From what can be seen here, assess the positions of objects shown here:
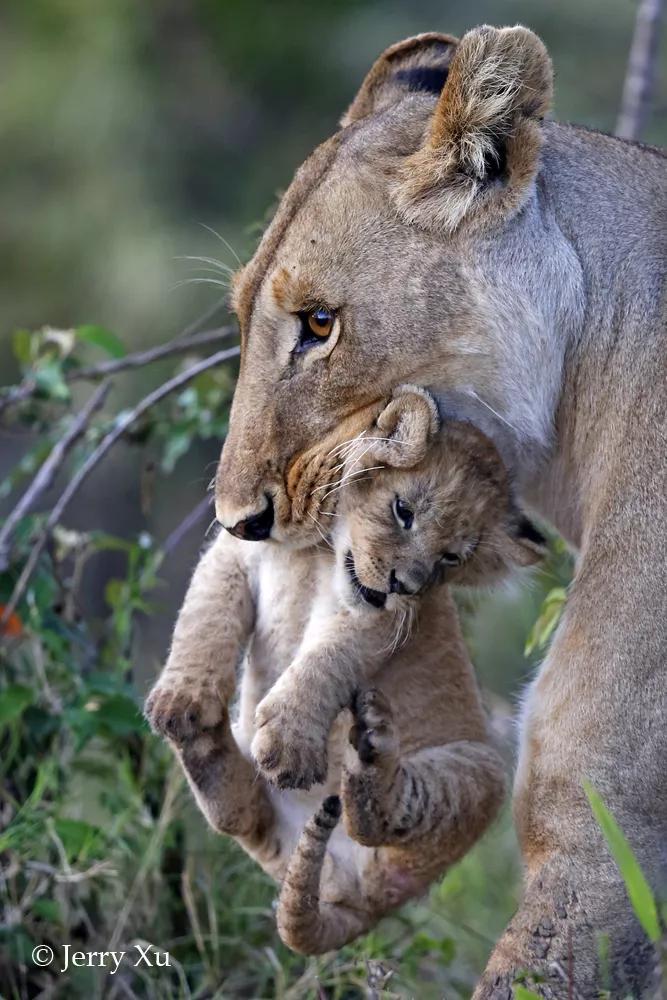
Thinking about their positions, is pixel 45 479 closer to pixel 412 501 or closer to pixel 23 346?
pixel 23 346

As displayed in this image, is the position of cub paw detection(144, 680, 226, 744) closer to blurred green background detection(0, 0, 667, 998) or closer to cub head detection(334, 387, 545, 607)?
cub head detection(334, 387, 545, 607)

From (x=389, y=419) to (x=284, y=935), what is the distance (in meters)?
1.08

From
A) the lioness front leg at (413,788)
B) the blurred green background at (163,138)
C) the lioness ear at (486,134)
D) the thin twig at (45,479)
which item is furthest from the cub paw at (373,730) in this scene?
the blurred green background at (163,138)

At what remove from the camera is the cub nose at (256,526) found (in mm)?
3027

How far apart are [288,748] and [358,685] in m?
0.26

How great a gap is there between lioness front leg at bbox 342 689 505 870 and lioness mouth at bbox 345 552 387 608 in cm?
19

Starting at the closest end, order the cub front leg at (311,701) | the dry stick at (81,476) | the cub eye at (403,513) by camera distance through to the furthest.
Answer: the cub front leg at (311,701) → the cub eye at (403,513) → the dry stick at (81,476)

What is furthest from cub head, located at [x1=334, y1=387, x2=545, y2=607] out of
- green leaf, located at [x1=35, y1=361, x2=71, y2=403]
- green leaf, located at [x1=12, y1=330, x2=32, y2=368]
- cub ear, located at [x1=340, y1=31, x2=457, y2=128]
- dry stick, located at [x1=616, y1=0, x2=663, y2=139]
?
dry stick, located at [x1=616, y1=0, x2=663, y2=139]

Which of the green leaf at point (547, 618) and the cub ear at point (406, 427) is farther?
the green leaf at point (547, 618)

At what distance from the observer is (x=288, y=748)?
2879 millimetres

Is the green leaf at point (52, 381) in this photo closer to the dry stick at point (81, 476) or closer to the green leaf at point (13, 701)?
the dry stick at point (81, 476)

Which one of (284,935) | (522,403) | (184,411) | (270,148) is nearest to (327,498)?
(522,403)

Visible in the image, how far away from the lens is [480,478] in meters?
3.06

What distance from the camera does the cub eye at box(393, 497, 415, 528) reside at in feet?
9.78
